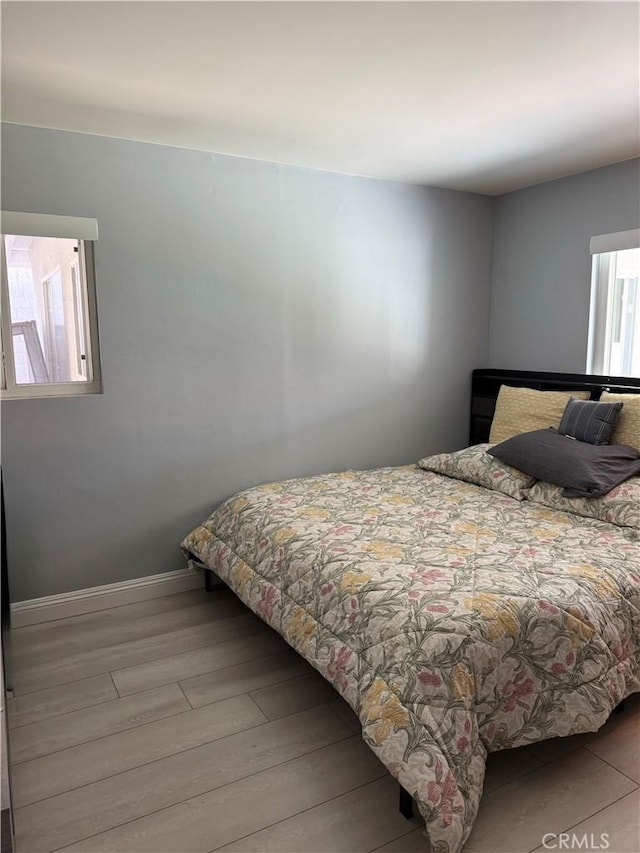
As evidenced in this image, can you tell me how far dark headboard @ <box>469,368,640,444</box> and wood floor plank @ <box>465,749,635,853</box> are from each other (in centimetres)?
204

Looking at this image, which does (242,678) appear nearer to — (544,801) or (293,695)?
(293,695)

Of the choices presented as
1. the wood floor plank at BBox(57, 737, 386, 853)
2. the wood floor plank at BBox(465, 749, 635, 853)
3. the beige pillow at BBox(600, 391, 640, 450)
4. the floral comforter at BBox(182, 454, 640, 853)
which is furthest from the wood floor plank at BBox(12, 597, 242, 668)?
the beige pillow at BBox(600, 391, 640, 450)

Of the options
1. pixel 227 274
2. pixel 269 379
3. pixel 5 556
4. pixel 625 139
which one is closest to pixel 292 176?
pixel 227 274

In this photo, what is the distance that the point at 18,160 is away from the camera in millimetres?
2719

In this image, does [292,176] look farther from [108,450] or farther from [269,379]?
[108,450]

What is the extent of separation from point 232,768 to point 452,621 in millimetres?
877

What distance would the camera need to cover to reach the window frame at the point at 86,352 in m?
2.81

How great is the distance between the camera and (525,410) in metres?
3.54

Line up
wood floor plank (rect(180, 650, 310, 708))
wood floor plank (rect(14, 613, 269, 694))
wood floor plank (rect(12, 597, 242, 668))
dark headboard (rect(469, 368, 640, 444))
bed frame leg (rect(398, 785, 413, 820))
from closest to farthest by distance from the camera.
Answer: bed frame leg (rect(398, 785, 413, 820)) → wood floor plank (rect(180, 650, 310, 708)) → wood floor plank (rect(14, 613, 269, 694)) → wood floor plank (rect(12, 597, 242, 668)) → dark headboard (rect(469, 368, 640, 444))

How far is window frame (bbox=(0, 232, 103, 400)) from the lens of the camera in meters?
2.81

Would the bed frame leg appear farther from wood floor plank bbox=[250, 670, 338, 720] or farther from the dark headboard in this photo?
the dark headboard

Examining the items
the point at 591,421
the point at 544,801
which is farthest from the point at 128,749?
the point at 591,421

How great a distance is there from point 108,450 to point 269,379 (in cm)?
96

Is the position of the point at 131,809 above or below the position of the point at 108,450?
below
